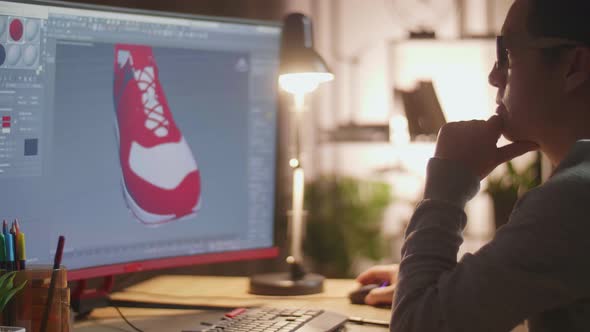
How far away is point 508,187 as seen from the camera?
10.7 ft

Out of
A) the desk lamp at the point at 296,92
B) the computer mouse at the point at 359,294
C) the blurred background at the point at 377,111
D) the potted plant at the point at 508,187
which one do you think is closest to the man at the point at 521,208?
the computer mouse at the point at 359,294

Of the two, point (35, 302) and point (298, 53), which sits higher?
point (298, 53)

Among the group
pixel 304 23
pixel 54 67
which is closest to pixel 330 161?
pixel 304 23

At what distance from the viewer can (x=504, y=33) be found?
3.71 ft

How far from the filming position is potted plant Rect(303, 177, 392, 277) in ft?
11.4

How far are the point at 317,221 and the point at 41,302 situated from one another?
2476 mm

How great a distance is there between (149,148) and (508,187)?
7.03 ft

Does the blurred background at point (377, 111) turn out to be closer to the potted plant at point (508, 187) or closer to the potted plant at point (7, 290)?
the potted plant at point (508, 187)

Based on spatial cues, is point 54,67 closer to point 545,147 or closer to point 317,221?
point 545,147

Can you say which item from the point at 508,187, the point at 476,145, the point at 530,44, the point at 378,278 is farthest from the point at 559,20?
the point at 508,187

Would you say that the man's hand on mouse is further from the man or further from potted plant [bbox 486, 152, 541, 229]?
potted plant [bbox 486, 152, 541, 229]

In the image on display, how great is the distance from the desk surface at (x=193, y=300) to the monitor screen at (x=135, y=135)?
0.08m

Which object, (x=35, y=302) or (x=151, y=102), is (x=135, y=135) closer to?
(x=151, y=102)

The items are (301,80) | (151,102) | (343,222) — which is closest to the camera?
(151,102)
